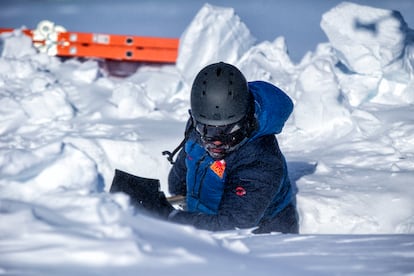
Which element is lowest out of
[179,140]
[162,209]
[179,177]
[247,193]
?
[179,140]

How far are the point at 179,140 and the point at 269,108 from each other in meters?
1.84

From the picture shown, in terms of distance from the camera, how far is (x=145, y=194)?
7.72 ft

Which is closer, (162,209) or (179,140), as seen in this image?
(162,209)

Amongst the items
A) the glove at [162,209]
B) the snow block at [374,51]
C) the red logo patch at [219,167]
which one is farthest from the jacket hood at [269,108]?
the snow block at [374,51]

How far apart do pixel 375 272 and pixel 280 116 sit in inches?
47.3

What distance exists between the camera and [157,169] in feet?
12.6

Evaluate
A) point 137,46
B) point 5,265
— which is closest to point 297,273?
point 5,265

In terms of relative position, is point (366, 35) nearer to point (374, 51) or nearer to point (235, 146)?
point (374, 51)

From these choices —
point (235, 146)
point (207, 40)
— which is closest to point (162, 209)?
point (235, 146)

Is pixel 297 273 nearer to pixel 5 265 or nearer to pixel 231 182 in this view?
pixel 5 265

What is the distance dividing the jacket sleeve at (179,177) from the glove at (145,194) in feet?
1.45

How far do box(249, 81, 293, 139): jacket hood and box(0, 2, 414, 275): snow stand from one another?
71cm

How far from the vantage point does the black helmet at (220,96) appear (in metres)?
2.20

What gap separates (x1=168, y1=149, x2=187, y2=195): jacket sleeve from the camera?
2873 millimetres
